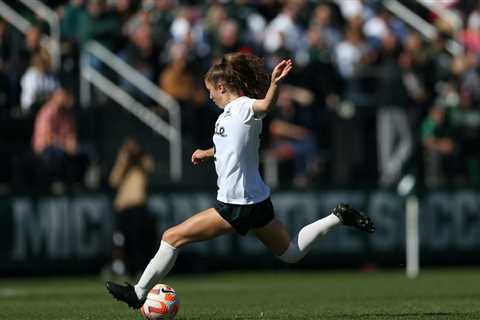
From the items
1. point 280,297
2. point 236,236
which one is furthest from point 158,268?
point 236,236

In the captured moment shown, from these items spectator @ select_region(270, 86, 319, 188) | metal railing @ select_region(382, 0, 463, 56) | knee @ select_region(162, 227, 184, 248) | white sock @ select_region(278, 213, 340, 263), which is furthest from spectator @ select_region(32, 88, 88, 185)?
knee @ select_region(162, 227, 184, 248)

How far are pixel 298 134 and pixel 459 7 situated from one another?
6.74 meters

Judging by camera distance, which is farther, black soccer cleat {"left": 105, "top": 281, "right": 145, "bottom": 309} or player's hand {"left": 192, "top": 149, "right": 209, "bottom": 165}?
player's hand {"left": 192, "top": 149, "right": 209, "bottom": 165}

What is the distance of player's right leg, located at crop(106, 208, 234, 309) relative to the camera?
10.3 meters

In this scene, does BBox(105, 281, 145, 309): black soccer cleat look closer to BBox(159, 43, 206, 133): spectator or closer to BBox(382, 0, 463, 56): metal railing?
BBox(159, 43, 206, 133): spectator

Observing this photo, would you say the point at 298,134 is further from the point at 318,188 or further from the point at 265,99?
the point at 265,99

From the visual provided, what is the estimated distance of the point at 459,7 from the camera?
87.5 ft

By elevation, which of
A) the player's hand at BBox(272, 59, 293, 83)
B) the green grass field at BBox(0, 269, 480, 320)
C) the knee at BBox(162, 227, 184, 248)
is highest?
the player's hand at BBox(272, 59, 293, 83)

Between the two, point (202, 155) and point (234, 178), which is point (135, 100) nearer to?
point (202, 155)

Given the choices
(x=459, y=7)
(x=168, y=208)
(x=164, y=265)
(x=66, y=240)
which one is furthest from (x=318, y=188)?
(x=164, y=265)

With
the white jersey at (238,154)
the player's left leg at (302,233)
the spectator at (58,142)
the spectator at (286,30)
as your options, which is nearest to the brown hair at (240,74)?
the white jersey at (238,154)

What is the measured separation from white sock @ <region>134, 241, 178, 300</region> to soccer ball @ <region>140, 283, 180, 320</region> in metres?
0.20

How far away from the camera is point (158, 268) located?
413 inches

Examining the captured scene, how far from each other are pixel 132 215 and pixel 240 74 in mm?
10172
